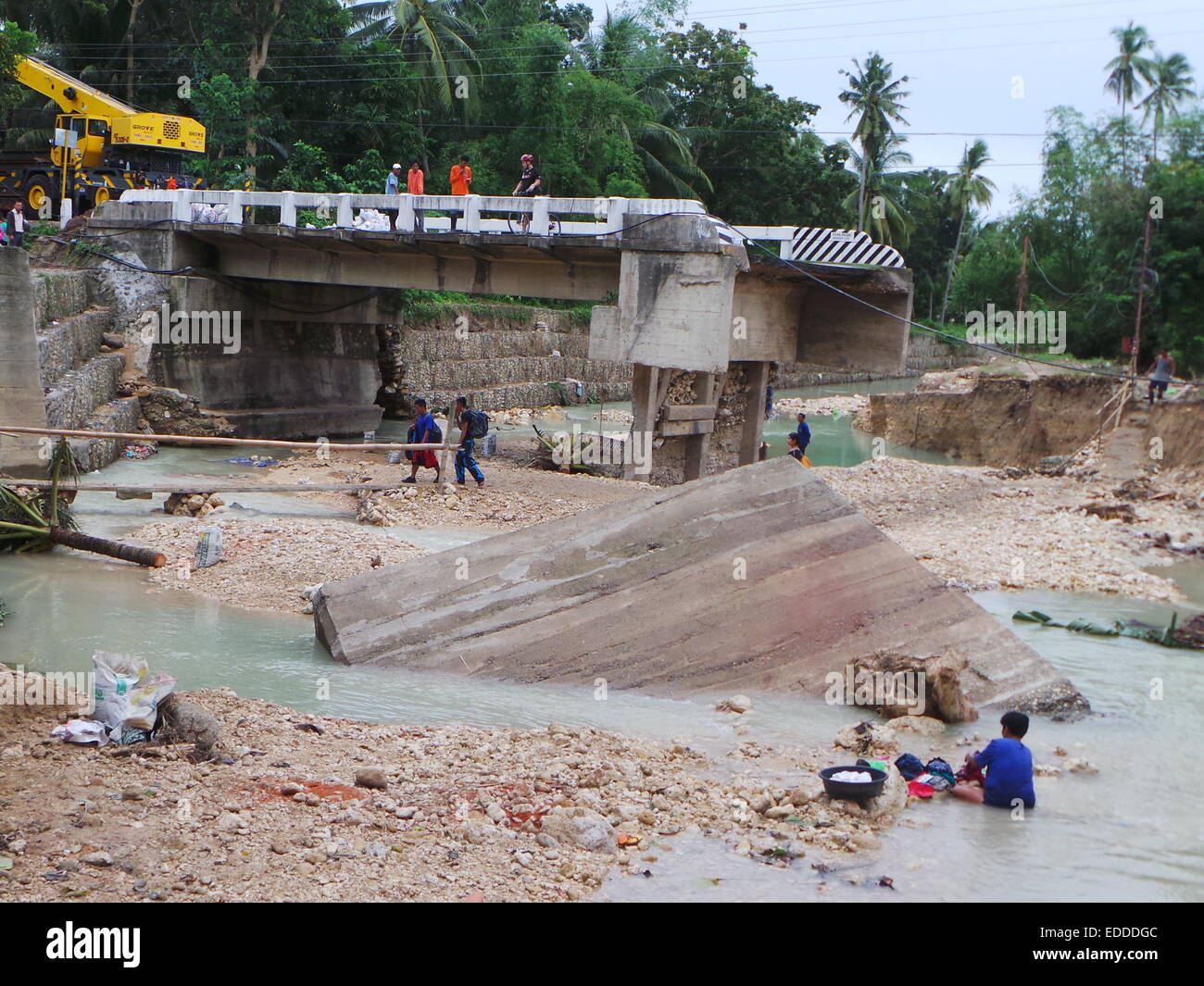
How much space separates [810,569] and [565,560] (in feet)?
6.84

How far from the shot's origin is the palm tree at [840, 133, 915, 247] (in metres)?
54.7

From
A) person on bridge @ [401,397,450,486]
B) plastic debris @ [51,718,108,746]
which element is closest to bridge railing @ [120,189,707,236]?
person on bridge @ [401,397,450,486]

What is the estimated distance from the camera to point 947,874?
6500mm

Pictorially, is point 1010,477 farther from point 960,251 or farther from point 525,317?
point 960,251

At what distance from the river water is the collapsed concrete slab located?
0.27 m

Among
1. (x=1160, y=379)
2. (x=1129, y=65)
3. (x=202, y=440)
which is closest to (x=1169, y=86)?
(x=1129, y=65)

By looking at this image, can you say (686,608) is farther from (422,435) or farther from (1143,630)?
(422,435)

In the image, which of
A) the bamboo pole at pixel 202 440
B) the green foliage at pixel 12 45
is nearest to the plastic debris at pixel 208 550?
the bamboo pole at pixel 202 440

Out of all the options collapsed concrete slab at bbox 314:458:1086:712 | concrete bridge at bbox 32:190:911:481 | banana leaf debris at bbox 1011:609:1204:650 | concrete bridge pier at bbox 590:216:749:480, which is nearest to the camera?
collapsed concrete slab at bbox 314:458:1086:712

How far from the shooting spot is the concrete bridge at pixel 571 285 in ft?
61.4

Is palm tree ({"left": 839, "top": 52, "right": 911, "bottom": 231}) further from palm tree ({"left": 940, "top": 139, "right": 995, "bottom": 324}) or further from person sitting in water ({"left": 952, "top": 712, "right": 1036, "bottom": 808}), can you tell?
person sitting in water ({"left": 952, "top": 712, "right": 1036, "bottom": 808})

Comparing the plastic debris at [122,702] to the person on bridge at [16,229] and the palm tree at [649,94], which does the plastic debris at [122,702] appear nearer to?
the person on bridge at [16,229]

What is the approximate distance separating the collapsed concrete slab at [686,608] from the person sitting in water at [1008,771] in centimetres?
201

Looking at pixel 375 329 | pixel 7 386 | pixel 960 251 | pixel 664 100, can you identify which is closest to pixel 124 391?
pixel 7 386
